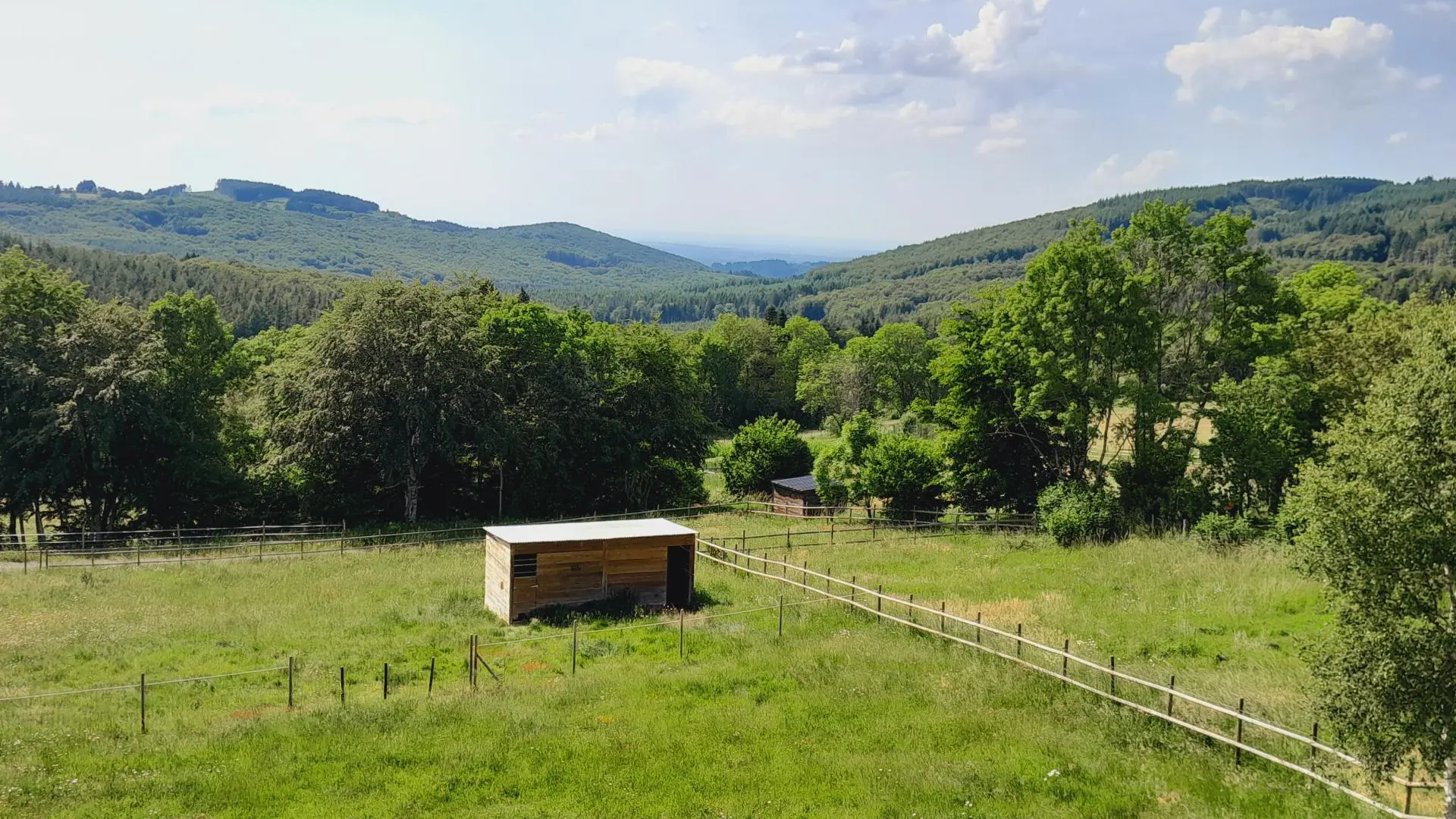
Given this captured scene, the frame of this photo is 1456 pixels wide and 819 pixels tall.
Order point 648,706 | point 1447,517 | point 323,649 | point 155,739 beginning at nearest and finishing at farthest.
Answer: point 1447,517, point 155,739, point 648,706, point 323,649

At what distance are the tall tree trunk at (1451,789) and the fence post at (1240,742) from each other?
3777 mm

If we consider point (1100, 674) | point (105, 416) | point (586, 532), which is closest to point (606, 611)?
point (586, 532)

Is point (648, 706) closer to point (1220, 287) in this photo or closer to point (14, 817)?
point (14, 817)

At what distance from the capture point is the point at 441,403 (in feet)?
138

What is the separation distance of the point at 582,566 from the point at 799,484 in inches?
1050

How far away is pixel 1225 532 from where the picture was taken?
32.2 m

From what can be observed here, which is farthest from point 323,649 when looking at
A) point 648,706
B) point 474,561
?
point 474,561

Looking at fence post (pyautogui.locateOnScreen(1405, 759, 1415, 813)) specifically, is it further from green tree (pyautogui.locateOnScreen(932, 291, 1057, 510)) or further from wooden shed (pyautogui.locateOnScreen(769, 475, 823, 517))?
wooden shed (pyautogui.locateOnScreen(769, 475, 823, 517))

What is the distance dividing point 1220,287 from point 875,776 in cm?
3345

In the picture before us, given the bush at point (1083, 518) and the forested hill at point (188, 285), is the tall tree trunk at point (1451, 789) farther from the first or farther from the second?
the forested hill at point (188, 285)

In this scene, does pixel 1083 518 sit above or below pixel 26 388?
below

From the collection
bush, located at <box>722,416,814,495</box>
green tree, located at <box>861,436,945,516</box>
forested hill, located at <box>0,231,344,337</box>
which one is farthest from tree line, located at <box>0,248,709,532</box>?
forested hill, located at <box>0,231,344,337</box>

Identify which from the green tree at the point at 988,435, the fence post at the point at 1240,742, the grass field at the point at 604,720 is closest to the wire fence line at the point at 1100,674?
the fence post at the point at 1240,742

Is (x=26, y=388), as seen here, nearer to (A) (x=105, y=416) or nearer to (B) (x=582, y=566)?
(A) (x=105, y=416)
